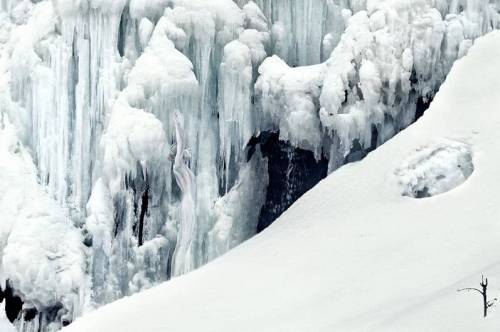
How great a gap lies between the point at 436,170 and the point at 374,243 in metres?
2.23

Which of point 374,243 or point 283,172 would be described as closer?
point 374,243

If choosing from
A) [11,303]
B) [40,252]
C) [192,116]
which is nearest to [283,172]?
[192,116]

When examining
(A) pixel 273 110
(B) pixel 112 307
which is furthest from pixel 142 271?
(A) pixel 273 110

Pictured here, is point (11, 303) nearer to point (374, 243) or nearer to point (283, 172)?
point (283, 172)

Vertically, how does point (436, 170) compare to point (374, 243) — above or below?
above

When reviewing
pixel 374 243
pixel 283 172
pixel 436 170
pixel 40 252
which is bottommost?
A: pixel 40 252

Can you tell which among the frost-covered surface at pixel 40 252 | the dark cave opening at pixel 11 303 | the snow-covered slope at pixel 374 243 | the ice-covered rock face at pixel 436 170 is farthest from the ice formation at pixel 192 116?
the ice-covered rock face at pixel 436 170

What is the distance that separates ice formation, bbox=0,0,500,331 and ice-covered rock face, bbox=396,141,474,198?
4.06 ft

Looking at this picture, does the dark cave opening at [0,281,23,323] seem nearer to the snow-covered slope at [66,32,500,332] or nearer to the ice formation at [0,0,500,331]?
the ice formation at [0,0,500,331]

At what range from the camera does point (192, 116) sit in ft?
77.3

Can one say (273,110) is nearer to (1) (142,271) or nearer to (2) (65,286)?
(1) (142,271)

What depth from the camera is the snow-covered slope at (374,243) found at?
62.0ft

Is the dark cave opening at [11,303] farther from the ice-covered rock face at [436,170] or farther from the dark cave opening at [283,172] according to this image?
the ice-covered rock face at [436,170]

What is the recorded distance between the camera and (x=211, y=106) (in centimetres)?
2370
